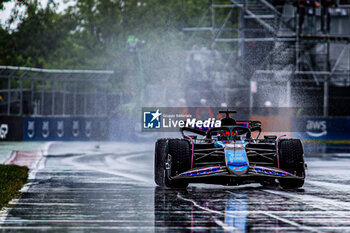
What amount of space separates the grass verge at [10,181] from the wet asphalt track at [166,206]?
196mm

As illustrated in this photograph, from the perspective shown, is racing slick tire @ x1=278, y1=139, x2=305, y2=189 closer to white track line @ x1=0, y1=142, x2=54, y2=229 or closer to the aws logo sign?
white track line @ x1=0, y1=142, x2=54, y2=229

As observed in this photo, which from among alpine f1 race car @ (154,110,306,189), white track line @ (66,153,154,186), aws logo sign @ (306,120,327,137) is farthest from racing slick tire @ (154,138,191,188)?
aws logo sign @ (306,120,327,137)

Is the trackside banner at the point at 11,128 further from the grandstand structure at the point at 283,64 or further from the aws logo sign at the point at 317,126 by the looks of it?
the aws logo sign at the point at 317,126

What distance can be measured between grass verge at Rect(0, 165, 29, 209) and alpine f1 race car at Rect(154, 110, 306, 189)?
8.43 feet

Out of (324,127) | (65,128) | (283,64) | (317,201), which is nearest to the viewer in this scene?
(317,201)

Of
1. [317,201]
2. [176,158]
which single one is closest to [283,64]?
[176,158]

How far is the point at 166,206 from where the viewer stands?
1060cm

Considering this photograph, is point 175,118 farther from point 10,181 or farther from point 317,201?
point 317,201

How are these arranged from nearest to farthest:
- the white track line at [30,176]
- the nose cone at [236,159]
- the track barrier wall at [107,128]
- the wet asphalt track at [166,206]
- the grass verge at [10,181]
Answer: the wet asphalt track at [166,206] < the white track line at [30,176] < the grass verge at [10,181] < the nose cone at [236,159] < the track barrier wall at [107,128]

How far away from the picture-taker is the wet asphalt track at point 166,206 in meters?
8.56

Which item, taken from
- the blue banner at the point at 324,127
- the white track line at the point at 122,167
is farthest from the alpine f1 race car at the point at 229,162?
the blue banner at the point at 324,127

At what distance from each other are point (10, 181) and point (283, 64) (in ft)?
85.8

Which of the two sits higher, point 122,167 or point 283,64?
point 283,64

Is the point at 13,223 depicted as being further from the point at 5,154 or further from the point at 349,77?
the point at 349,77
